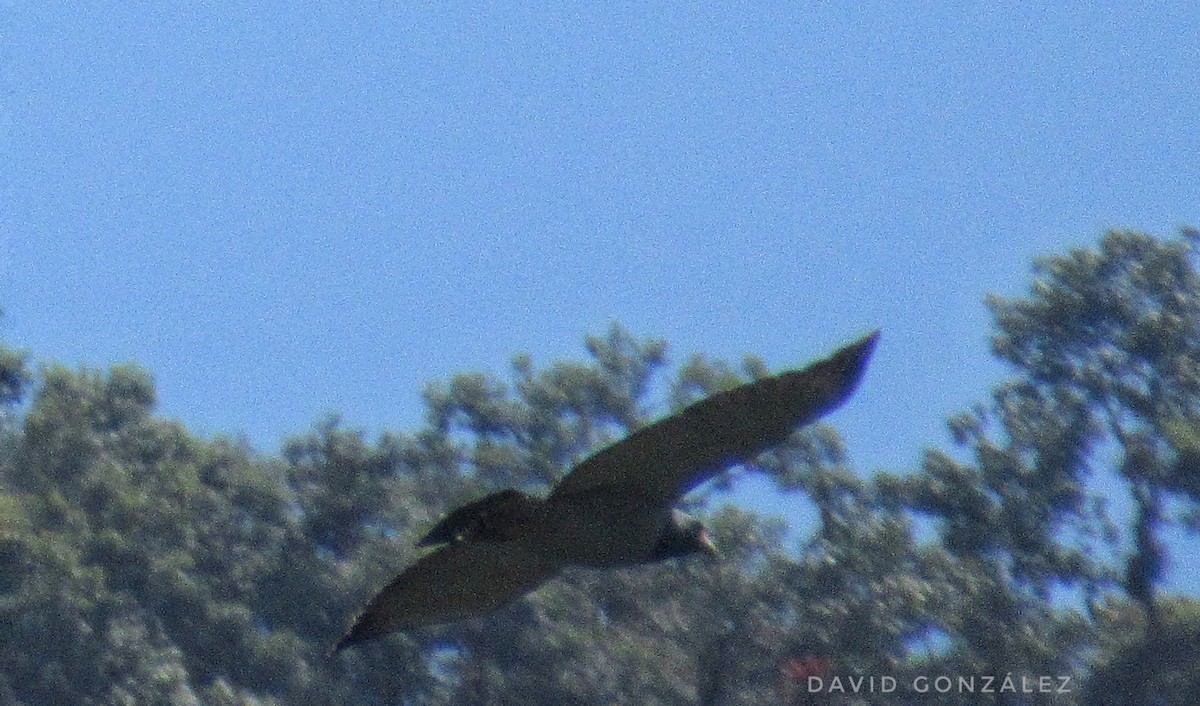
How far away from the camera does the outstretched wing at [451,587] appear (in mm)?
6004

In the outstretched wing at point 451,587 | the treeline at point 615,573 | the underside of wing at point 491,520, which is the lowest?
the underside of wing at point 491,520

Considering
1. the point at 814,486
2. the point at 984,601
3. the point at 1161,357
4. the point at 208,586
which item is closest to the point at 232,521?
the point at 208,586

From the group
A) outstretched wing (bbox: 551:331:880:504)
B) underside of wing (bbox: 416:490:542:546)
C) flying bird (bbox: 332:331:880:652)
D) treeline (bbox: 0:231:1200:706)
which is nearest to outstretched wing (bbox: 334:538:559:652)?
flying bird (bbox: 332:331:880:652)

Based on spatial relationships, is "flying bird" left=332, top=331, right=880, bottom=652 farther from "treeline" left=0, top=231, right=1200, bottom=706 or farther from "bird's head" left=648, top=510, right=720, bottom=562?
"treeline" left=0, top=231, right=1200, bottom=706

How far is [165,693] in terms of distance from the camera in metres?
20.8

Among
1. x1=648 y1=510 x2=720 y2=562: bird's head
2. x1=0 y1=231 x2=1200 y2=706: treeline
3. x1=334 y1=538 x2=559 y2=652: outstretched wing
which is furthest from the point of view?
x1=0 y1=231 x2=1200 y2=706: treeline

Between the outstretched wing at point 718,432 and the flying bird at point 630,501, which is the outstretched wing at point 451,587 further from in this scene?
the outstretched wing at point 718,432

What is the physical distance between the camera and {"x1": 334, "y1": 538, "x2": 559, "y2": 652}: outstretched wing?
19.7 feet

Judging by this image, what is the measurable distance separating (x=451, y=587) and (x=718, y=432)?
1.08m

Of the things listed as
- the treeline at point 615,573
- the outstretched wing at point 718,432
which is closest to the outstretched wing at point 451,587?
the outstretched wing at point 718,432

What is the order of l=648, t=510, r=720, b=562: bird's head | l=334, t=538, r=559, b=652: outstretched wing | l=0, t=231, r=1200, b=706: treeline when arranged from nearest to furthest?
1. l=648, t=510, r=720, b=562: bird's head
2. l=334, t=538, r=559, b=652: outstretched wing
3. l=0, t=231, r=1200, b=706: treeline

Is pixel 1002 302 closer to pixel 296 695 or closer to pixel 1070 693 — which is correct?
pixel 1070 693

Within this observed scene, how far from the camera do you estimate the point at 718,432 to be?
222 inches

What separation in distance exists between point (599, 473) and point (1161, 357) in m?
18.8
